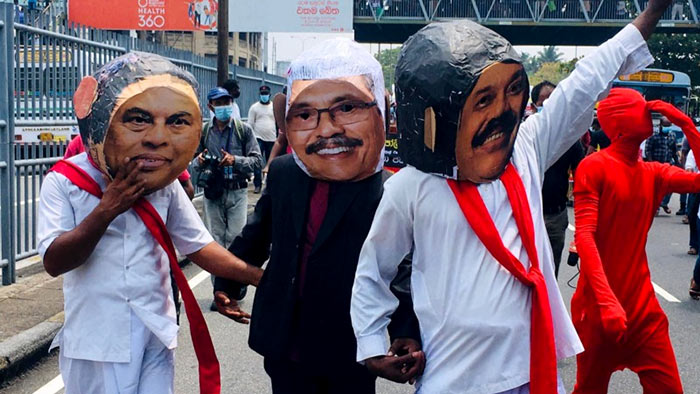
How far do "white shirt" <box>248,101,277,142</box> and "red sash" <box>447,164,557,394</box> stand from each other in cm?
1220

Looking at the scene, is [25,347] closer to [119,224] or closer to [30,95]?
[119,224]

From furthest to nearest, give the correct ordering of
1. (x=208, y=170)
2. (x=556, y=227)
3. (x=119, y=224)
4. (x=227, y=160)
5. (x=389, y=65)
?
1. (x=389, y=65)
2. (x=208, y=170)
3. (x=227, y=160)
4. (x=556, y=227)
5. (x=119, y=224)

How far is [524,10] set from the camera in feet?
121

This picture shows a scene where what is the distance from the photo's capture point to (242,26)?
97.8 ft

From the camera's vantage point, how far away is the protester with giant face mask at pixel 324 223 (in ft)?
10.1

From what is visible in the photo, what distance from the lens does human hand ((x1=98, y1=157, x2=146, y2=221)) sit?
3.00 metres

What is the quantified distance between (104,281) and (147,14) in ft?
105

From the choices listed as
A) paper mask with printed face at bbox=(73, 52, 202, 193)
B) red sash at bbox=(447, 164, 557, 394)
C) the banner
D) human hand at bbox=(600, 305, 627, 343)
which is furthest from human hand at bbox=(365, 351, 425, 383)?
the banner

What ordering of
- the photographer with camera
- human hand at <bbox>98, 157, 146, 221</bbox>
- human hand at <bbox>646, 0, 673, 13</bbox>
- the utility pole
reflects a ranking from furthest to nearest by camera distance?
1. the utility pole
2. the photographer with camera
3. human hand at <bbox>98, 157, 146, 221</bbox>
4. human hand at <bbox>646, 0, 673, 13</bbox>

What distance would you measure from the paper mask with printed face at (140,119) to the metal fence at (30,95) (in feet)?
14.5

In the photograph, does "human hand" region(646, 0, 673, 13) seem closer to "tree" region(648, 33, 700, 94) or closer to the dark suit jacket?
the dark suit jacket

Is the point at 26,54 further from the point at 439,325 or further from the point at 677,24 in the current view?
the point at 677,24

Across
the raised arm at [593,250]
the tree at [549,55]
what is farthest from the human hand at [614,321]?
the tree at [549,55]

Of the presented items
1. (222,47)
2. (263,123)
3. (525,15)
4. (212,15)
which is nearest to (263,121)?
(263,123)
